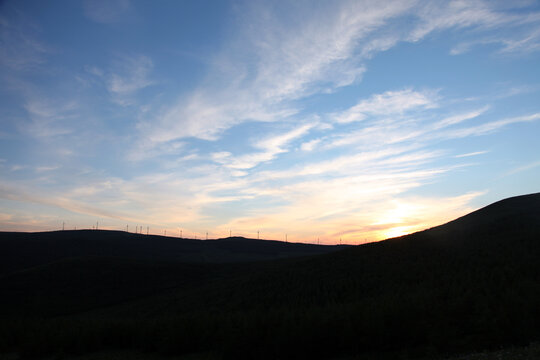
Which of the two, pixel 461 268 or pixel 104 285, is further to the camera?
pixel 104 285

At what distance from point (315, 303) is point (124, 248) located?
376 ft

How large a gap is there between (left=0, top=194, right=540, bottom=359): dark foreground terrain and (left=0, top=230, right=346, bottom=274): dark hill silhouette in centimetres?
1586

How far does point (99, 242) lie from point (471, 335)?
139496 mm

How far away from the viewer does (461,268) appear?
35.3m

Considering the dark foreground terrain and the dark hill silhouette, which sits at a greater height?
the dark hill silhouette

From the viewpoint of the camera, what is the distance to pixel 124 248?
13262 cm

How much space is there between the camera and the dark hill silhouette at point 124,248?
10446 cm

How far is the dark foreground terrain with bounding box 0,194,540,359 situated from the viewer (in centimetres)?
1625

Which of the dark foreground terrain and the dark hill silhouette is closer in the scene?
the dark foreground terrain

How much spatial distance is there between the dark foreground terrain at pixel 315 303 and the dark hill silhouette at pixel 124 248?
15856 mm

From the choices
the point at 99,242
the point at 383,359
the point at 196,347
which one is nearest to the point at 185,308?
the point at 196,347

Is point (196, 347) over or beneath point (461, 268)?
beneath

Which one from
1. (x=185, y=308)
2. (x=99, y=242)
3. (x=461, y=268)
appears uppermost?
(x=99, y=242)

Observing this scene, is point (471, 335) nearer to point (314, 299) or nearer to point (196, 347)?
point (196, 347)
